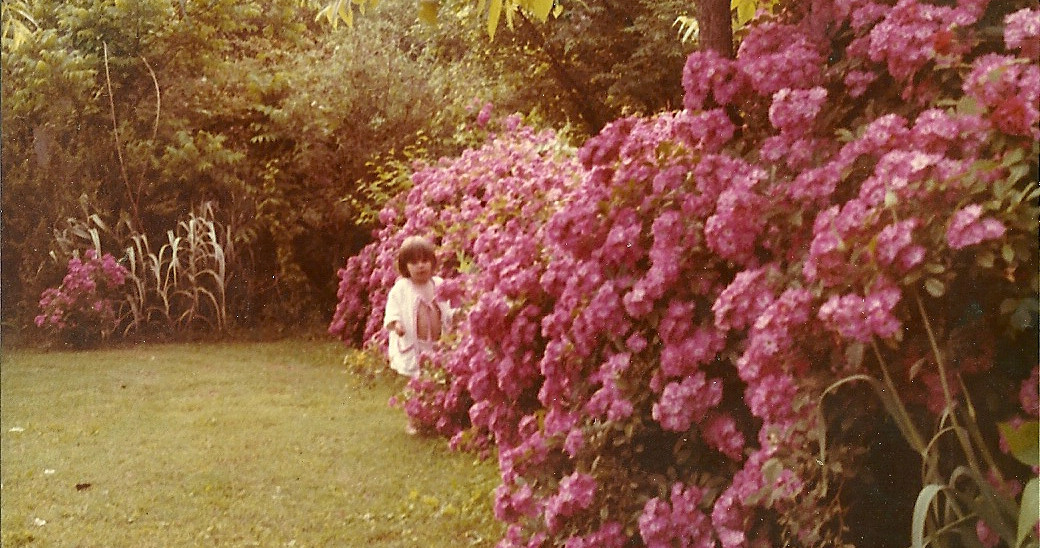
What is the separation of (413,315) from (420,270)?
29 cm

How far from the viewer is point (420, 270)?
614 centimetres

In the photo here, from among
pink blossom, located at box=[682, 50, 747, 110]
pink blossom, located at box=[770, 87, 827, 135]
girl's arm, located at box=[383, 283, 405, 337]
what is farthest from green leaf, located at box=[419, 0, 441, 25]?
girl's arm, located at box=[383, 283, 405, 337]

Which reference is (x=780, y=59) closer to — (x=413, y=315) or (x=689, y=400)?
(x=689, y=400)

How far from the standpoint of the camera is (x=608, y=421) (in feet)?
9.78

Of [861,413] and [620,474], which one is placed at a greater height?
[861,413]

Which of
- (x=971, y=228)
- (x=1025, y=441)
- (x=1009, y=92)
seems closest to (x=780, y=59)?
(x=1009, y=92)

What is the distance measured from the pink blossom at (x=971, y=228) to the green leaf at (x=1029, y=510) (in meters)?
0.48

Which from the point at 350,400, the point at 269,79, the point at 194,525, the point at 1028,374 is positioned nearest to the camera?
the point at 1028,374

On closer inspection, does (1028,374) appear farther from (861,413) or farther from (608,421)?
(608,421)

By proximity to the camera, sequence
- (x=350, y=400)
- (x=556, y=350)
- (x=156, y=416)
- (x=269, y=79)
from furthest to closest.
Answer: (x=269, y=79) < (x=350, y=400) < (x=156, y=416) < (x=556, y=350)

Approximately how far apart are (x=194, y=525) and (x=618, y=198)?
6.74 ft

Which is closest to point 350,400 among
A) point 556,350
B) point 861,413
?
point 556,350

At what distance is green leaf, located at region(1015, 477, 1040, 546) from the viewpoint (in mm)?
1959

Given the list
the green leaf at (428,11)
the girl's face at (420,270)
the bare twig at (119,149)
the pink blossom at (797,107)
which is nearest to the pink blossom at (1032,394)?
the pink blossom at (797,107)
